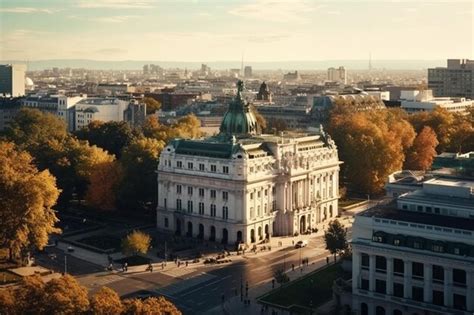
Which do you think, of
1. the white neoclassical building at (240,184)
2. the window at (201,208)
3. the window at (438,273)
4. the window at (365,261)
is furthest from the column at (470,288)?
the window at (201,208)

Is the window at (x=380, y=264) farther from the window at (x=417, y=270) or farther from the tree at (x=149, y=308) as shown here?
the tree at (x=149, y=308)

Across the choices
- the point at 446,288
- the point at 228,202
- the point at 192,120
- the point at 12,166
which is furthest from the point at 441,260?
the point at 192,120

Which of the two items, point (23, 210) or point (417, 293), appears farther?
point (23, 210)

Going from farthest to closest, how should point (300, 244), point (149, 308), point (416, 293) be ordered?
point (300, 244) → point (416, 293) → point (149, 308)

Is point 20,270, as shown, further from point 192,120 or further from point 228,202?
point 192,120

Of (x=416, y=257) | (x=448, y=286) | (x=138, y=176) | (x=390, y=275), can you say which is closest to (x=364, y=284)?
(x=390, y=275)

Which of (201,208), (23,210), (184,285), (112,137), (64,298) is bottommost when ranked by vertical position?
(184,285)

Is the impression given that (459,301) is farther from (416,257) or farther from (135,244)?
(135,244)
